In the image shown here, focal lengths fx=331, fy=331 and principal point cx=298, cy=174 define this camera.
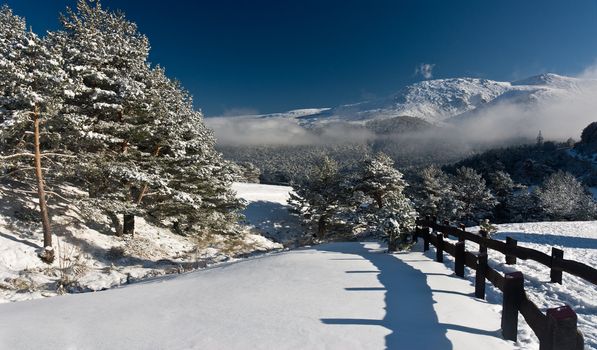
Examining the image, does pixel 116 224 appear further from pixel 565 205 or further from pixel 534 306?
pixel 565 205

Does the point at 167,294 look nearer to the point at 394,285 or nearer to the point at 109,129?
the point at 394,285

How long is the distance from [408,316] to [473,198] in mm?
55151

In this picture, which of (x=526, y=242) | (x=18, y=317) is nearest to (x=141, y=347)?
(x=18, y=317)

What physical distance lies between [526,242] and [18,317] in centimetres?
1537

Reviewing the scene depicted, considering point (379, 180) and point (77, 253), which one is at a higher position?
point (379, 180)

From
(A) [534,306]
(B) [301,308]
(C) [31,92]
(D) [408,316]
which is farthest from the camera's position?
(C) [31,92]

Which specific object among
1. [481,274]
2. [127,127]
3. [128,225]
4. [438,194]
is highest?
[127,127]

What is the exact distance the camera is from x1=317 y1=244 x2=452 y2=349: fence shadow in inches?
158

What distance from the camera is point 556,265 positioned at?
6.68m

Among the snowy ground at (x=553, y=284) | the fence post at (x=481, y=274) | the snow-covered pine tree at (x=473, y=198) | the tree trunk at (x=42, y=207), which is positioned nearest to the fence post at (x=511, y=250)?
the snowy ground at (x=553, y=284)

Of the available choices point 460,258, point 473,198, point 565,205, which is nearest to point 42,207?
point 460,258

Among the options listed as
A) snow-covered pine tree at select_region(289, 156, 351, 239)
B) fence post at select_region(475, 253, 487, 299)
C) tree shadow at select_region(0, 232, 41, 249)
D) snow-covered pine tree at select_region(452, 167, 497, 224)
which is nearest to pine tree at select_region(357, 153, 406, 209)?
snow-covered pine tree at select_region(289, 156, 351, 239)

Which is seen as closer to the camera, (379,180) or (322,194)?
(379,180)

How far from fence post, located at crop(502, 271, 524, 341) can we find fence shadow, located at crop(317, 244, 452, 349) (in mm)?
340
